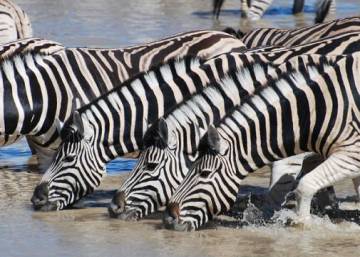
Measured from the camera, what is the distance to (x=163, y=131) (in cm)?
952

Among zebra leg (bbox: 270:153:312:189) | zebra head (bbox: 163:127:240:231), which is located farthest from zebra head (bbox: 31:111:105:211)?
zebra leg (bbox: 270:153:312:189)

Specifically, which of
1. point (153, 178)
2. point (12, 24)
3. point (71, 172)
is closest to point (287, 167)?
point (153, 178)

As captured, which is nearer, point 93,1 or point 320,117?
point 320,117

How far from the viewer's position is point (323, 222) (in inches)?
370

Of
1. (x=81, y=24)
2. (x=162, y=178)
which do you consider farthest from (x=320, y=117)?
(x=81, y=24)

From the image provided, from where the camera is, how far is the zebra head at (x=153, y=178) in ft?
31.4

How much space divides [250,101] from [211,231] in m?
0.88

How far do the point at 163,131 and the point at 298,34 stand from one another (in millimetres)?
3295

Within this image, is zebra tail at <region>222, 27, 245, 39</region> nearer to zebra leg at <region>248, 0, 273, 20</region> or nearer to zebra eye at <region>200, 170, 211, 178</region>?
zebra eye at <region>200, 170, 211, 178</region>

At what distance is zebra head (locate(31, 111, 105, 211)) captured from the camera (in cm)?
997

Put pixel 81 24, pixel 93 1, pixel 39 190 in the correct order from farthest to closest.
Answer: pixel 93 1, pixel 81 24, pixel 39 190

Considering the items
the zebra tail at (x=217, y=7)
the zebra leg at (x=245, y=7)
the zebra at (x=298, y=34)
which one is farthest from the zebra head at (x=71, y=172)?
the zebra leg at (x=245, y=7)

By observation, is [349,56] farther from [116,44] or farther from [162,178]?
[116,44]

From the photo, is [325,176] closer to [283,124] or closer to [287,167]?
[283,124]
